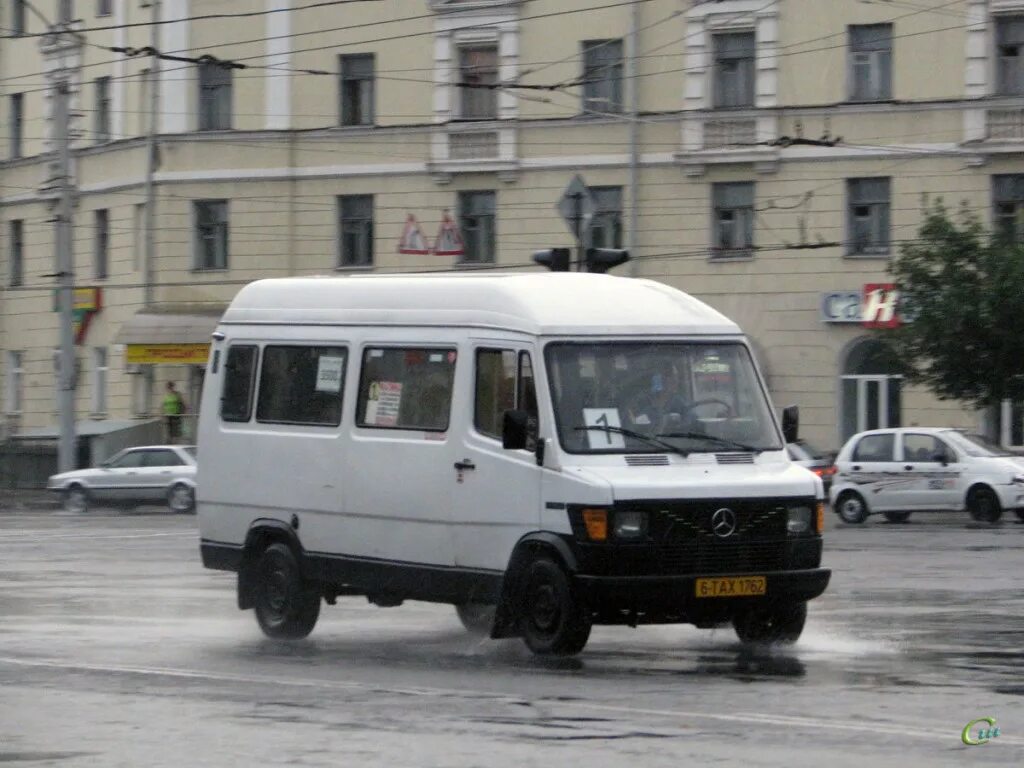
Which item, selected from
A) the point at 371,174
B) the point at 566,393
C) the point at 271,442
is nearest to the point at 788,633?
the point at 566,393

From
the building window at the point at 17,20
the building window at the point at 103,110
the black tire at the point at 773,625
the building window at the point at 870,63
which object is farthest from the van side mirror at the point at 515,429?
the building window at the point at 17,20

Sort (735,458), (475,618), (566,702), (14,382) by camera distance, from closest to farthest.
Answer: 1. (566,702)
2. (735,458)
3. (475,618)
4. (14,382)

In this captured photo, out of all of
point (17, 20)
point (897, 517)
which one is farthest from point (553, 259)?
point (17, 20)

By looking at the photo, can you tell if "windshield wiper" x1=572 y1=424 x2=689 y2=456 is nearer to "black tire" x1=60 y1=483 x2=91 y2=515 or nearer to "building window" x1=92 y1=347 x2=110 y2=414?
"black tire" x1=60 y1=483 x2=91 y2=515

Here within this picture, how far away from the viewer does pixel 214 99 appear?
49.4m

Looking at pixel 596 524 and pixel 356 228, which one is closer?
pixel 596 524

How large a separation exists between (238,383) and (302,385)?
0.74 metres

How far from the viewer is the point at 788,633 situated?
46.2 feet

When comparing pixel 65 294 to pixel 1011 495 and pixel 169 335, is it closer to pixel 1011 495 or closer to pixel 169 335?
pixel 169 335

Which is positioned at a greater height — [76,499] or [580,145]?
[580,145]

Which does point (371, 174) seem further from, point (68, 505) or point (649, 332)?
point (649, 332)

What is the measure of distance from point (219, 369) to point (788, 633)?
14.9 feet

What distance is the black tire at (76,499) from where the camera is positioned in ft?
130

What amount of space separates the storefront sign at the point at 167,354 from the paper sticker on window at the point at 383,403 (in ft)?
111
